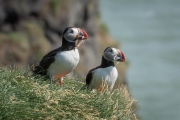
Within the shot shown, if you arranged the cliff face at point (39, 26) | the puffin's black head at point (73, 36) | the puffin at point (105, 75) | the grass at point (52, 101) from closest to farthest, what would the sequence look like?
the grass at point (52, 101) < the puffin at point (105, 75) < the puffin's black head at point (73, 36) < the cliff face at point (39, 26)

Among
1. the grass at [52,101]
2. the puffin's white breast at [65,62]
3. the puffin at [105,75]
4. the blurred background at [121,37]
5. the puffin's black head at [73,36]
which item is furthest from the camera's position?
the blurred background at [121,37]

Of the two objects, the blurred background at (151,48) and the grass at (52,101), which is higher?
the grass at (52,101)

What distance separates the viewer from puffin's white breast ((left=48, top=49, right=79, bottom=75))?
8914mm

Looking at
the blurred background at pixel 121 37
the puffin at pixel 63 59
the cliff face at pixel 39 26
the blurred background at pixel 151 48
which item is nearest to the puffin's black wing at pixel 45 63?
the puffin at pixel 63 59

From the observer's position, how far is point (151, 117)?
3247cm

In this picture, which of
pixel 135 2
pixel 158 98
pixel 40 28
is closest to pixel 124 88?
pixel 40 28

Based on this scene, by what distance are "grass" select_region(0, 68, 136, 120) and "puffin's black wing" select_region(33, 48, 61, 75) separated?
299mm

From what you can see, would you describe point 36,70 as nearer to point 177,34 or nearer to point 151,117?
point 151,117

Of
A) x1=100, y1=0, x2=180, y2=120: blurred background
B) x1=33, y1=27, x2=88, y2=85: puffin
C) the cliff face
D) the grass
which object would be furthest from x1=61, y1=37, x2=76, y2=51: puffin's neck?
x1=100, y1=0, x2=180, y2=120: blurred background

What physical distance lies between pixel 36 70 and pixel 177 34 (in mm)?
34955

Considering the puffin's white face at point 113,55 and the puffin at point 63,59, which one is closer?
the puffin at point 63,59

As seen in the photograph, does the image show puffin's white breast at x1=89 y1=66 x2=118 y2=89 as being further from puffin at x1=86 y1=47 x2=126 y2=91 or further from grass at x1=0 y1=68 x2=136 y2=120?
grass at x1=0 y1=68 x2=136 y2=120

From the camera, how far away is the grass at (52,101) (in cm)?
777

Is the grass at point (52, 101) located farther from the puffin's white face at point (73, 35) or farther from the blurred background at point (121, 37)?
the blurred background at point (121, 37)
